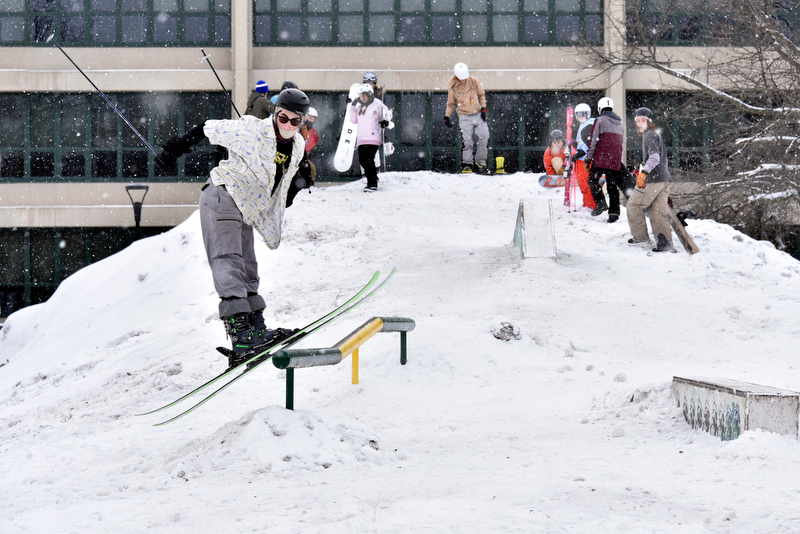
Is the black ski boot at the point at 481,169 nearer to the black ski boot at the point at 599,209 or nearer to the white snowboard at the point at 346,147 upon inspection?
the white snowboard at the point at 346,147

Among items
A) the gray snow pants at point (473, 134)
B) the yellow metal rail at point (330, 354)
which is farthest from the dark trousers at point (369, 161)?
the yellow metal rail at point (330, 354)

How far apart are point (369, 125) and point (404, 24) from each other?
7.70m

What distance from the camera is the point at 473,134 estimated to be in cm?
1709

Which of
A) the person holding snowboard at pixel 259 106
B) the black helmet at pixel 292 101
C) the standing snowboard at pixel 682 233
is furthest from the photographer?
the standing snowboard at pixel 682 233

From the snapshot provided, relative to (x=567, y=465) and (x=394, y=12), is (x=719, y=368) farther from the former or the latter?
(x=394, y=12)

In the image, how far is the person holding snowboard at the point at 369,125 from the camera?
15469 millimetres

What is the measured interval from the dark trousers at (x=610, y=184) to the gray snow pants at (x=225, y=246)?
837 cm

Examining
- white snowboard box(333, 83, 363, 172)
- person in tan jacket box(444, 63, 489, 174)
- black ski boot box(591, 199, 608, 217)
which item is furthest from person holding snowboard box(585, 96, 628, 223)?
white snowboard box(333, 83, 363, 172)

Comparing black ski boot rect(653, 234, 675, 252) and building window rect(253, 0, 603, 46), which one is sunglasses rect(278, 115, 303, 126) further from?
building window rect(253, 0, 603, 46)

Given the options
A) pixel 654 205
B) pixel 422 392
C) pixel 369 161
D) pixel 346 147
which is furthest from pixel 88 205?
pixel 422 392

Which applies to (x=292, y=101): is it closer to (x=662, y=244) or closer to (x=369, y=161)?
(x=662, y=244)

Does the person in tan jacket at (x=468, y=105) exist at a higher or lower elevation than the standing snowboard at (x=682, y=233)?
higher

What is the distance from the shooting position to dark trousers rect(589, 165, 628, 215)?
41.0 ft

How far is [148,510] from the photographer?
356 centimetres
